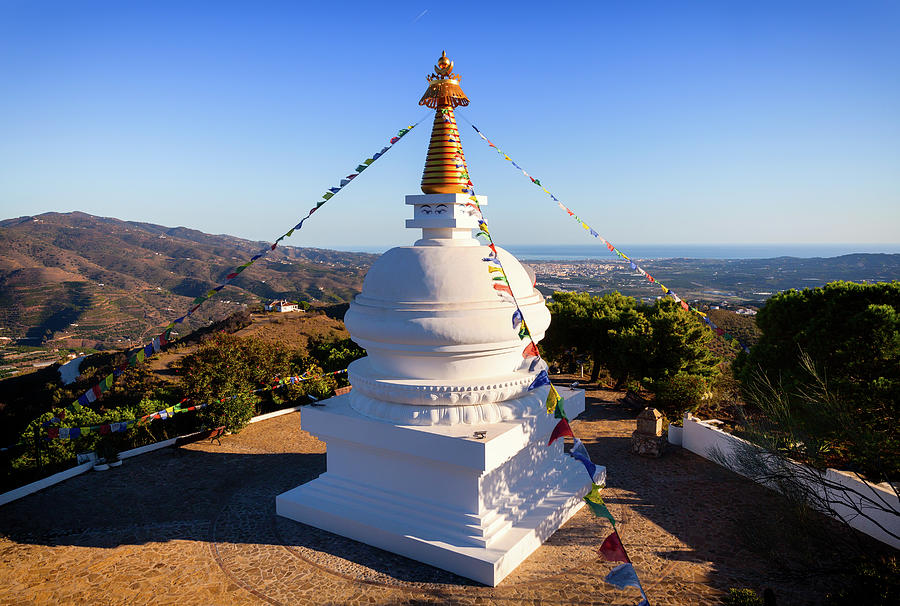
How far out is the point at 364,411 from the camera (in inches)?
390

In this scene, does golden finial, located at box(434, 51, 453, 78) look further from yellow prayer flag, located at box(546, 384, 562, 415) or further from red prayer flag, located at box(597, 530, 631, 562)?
red prayer flag, located at box(597, 530, 631, 562)

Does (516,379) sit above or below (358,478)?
above

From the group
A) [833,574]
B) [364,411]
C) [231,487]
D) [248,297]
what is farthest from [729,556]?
[248,297]

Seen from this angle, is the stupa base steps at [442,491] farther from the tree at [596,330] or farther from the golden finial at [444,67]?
the tree at [596,330]

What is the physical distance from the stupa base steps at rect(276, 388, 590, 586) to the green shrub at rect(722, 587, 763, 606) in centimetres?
295

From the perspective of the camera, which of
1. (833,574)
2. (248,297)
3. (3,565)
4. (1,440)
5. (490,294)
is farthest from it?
(248,297)

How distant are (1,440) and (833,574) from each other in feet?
75.7

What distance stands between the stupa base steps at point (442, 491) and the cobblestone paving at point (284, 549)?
290 mm

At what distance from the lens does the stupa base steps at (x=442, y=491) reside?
843 centimetres

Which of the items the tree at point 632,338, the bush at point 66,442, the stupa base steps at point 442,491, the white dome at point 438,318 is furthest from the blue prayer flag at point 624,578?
the bush at point 66,442

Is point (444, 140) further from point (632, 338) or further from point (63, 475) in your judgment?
point (63, 475)

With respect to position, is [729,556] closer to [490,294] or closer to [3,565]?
[490,294]

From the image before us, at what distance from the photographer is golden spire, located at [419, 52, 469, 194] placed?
10094mm

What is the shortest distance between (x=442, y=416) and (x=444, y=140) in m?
5.13
